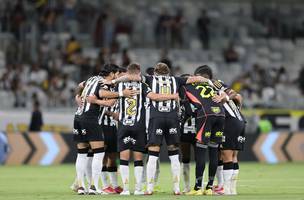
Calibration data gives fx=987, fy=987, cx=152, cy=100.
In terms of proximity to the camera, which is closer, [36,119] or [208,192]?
[208,192]

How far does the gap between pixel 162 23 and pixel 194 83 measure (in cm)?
2304

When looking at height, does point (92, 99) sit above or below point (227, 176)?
above

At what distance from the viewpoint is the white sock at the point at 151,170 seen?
59.3 ft

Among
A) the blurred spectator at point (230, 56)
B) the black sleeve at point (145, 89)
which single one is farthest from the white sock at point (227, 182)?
the blurred spectator at point (230, 56)

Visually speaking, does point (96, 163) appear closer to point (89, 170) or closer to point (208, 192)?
point (89, 170)

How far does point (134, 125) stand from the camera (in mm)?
18406

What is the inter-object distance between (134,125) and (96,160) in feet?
3.23

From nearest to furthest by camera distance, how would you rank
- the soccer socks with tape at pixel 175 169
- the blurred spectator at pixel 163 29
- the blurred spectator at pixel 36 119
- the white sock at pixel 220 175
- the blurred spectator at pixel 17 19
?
1. the soccer socks with tape at pixel 175 169
2. the white sock at pixel 220 175
3. the blurred spectator at pixel 36 119
4. the blurred spectator at pixel 17 19
5. the blurred spectator at pixel 163 29

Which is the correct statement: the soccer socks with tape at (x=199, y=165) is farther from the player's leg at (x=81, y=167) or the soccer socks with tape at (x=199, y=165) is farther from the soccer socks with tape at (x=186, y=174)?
the player's leg at (x=81, y=167)

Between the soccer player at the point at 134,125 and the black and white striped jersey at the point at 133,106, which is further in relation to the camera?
the black and white striped jersey at the point at 133,106

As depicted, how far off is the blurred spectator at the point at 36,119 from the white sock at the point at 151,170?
561 inches

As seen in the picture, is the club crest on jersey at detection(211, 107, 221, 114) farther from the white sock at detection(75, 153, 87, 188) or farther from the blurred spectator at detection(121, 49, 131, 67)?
the blurred spectator at detection(121, 49, 131, 67)

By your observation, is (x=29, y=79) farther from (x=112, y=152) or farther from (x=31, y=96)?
(x=112, y=152)

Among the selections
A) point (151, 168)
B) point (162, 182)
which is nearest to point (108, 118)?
point (151, 168)
